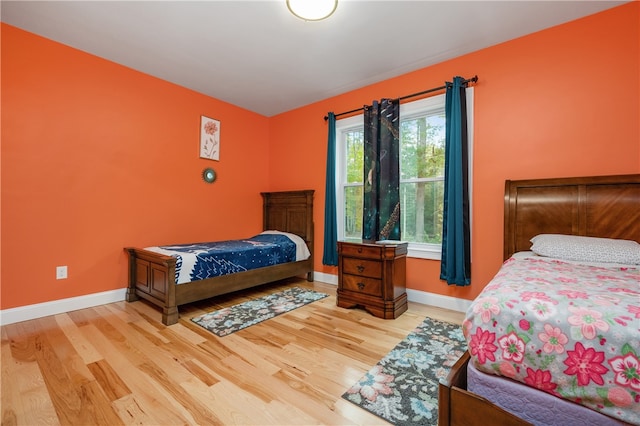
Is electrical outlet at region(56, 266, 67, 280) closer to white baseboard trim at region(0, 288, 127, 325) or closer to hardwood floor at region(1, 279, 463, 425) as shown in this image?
white baseboard trim at region(0, 288, 127, 325)

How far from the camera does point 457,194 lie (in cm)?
264

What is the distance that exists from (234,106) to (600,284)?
13.8 feet

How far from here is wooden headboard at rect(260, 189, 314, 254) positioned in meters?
3.91

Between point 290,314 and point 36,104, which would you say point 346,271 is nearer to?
point 290,314

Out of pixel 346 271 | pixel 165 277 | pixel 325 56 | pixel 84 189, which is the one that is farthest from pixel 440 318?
pixel 84 189

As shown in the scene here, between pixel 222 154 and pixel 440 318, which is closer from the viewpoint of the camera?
pixel 440 318

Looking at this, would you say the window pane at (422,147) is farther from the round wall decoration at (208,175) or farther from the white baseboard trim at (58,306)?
the white baseboard trim at (58,306)

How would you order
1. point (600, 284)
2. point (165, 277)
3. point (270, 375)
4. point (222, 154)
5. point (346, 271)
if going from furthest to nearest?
1. point (222, 154)
2. point (346, 271)
3. point (165, 277)
4. point (270, 375)
5. point (600, 284)

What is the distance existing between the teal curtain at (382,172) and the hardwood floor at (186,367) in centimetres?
98

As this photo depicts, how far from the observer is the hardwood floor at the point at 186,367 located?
1.34m

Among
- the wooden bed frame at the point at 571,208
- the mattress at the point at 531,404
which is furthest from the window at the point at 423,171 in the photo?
the mattress at the point at 531,404

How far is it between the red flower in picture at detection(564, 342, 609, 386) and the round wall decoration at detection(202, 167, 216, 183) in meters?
3.77

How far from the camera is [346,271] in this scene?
9.24 ft

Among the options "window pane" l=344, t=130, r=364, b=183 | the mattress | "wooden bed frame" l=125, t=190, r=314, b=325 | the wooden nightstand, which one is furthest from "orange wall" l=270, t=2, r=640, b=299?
the mattress
